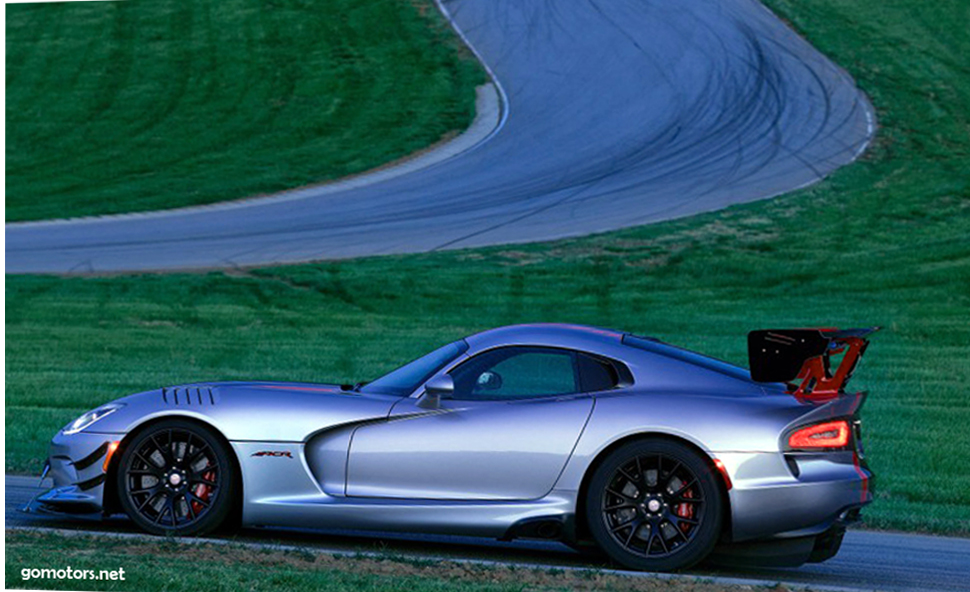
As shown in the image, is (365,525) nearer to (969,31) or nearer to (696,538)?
(696,538)

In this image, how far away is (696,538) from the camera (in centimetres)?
711

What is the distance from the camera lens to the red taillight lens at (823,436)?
718cm

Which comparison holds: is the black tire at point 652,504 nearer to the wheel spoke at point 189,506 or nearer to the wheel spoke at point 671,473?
the wheel spoke at point 671,473

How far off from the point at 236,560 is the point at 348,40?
14207 mm

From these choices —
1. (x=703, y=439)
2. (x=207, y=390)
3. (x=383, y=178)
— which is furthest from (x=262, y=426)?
(x=383, y=178)

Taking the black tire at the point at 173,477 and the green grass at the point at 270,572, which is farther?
the black tire at the point at 173,477

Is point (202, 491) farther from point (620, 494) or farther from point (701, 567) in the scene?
point (701, 567)

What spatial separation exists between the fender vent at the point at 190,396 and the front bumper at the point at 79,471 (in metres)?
0.31

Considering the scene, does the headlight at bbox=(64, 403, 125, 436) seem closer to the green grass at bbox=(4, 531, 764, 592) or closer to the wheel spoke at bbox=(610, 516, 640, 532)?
the green grass at bbox=(4, 531, 764, 592)

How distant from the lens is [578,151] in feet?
87.9

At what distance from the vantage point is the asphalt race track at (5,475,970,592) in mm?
7500

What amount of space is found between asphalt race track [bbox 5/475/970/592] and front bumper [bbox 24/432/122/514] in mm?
190
